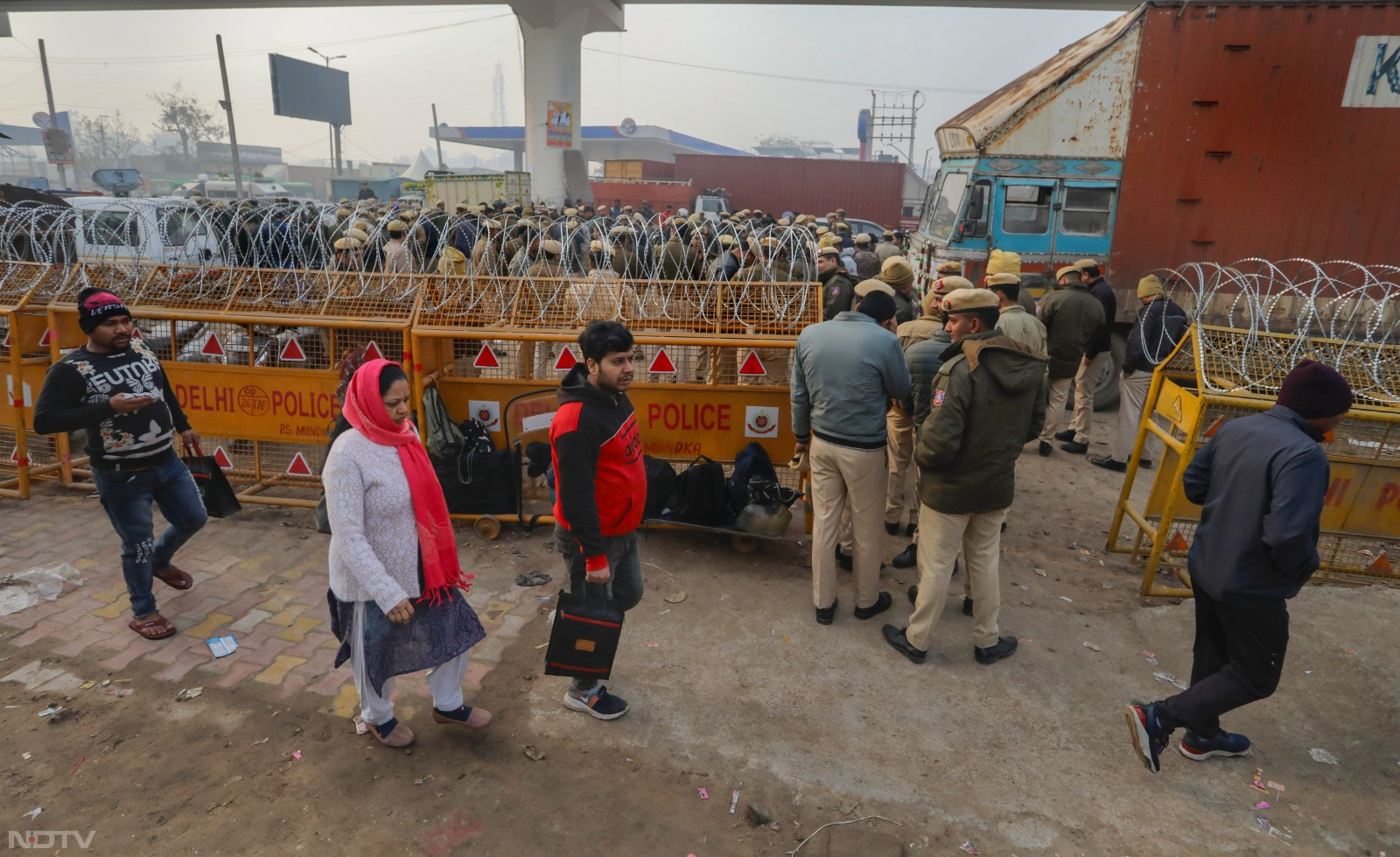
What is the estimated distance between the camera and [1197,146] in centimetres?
880

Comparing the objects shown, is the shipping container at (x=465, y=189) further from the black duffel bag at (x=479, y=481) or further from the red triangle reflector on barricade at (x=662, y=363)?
the red triangle reflector on barricade at (x=662, y=363)

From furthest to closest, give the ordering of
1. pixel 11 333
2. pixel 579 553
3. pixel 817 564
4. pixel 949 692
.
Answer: pixel 11 333, pixel 817 564, pixel 949 692, pixel 579 553

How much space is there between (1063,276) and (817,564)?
4.73 m

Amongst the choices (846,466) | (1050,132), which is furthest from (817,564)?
(1050,132)

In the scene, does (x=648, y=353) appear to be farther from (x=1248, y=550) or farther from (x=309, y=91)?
(x=309, y=91)

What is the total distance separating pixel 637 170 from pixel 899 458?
35.9 metres

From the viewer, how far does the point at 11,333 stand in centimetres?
573

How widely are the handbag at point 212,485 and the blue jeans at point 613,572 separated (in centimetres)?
263

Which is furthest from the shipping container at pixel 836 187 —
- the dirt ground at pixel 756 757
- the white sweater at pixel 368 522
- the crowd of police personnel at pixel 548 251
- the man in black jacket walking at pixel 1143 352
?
the white sweater at pixel 368 522

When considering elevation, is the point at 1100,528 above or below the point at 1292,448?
below

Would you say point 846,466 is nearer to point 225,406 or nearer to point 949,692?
point 949,692

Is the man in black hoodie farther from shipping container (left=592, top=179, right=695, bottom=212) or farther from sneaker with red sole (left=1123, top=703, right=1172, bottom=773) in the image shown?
shipping container (left=592, top=179, right=695, bottom=212)

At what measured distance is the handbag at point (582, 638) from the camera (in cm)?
334

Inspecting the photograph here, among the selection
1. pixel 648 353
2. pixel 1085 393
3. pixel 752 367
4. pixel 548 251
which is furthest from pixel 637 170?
pixel 752 367
